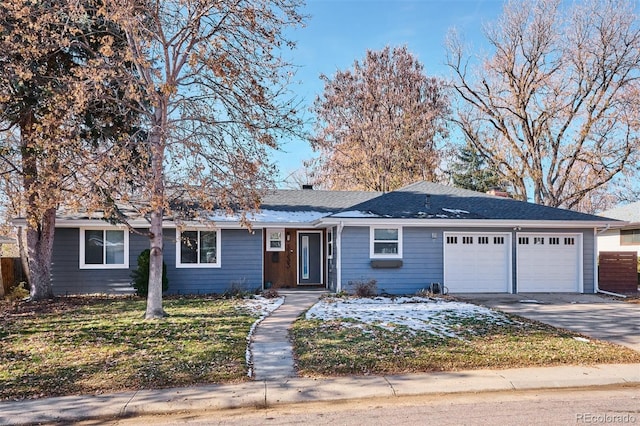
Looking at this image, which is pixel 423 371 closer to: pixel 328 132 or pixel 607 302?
pixel 607 302

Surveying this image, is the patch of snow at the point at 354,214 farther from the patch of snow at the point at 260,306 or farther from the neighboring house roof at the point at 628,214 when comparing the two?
the neighboring house roof at the point at 628,214

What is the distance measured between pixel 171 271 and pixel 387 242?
6951mm

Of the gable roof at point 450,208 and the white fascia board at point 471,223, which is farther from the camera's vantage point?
the gable roof at point 450,208

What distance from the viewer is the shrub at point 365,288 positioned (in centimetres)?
1419

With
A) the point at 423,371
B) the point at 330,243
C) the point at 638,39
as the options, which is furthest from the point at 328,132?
the point at 423,371

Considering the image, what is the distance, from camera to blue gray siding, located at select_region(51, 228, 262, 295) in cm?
1495

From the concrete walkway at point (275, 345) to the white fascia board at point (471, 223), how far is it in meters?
3.00

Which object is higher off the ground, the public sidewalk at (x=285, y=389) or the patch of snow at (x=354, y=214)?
the patch of snow at (x=354, y=214)

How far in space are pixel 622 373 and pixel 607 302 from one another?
26.0 feet

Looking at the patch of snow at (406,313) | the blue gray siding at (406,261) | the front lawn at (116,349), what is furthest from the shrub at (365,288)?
the front lawn at (116,349)

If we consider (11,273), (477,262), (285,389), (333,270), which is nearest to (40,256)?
(11,273)

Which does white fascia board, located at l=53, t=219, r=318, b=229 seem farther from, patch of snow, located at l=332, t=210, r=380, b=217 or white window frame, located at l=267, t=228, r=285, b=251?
patch of snow, located at l=332, t=210, r=380, b=217

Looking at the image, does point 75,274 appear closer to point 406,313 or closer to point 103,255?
point 103,255

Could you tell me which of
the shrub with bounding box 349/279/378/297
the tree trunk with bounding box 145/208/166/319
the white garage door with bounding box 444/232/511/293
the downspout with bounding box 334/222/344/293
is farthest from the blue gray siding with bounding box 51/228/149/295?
the white garage door with bounding box 444/232/511/293
